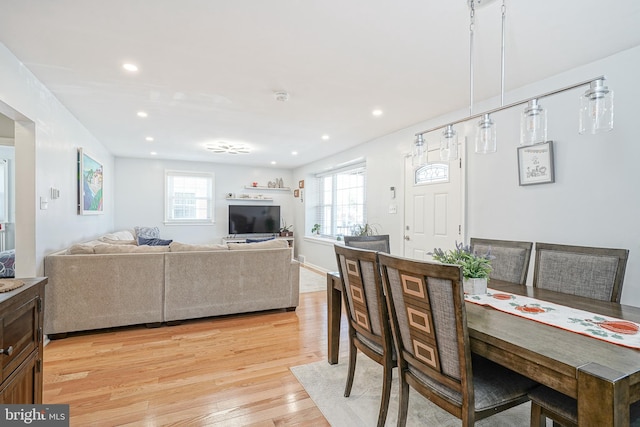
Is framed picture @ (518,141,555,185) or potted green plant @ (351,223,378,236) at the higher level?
framed picture @ (518,141,555,185)

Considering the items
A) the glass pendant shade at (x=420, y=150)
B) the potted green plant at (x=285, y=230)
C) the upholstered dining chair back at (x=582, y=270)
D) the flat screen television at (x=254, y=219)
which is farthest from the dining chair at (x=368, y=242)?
the flat screen television at (x=254, y=219)

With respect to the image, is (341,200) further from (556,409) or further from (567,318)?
(556,409)

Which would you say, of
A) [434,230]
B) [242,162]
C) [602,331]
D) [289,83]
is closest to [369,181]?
[434,230]

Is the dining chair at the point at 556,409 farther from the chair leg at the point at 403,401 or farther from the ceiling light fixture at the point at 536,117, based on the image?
the ceiling light fixture at the point at 536,117

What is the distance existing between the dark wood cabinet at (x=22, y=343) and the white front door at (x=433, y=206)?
11.4 ft

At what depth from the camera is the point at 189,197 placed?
285 inches

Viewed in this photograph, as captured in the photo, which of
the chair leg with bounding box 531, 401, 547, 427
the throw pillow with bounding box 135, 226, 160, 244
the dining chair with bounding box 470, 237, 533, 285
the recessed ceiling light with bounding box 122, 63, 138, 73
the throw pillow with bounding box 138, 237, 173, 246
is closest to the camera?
the chair leg with bounding box 531, 401, 547, 427

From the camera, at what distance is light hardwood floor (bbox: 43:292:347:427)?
1869 mm

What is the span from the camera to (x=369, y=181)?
5.16 meters

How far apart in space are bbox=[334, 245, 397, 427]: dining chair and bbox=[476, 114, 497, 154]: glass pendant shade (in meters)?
1.00

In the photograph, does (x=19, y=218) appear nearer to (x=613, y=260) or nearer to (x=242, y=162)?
(x=613, y=260)

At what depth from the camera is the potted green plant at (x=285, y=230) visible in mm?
7723

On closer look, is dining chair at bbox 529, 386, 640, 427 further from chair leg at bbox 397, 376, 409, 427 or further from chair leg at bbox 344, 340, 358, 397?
chair leg at bbox 344, 340, 358, 397

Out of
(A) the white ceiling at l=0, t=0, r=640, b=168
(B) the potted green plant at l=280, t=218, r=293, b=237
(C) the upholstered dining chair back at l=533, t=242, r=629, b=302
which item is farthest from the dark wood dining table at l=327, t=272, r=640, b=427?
(B) the potted green plant at l=280, t=218, r=293, b=237
